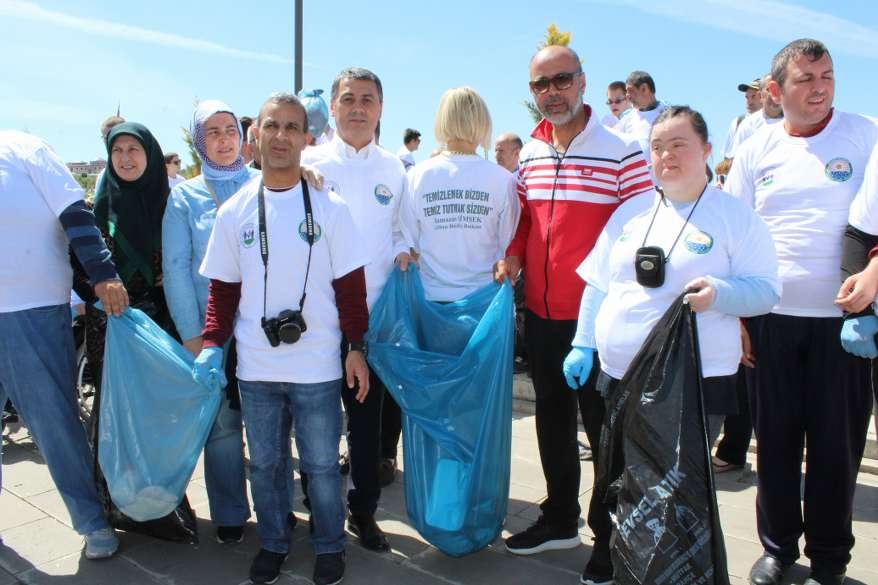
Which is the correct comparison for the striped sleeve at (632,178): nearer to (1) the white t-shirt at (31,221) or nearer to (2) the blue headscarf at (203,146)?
(2) the blue headscarf at (203,146)

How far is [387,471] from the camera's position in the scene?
3.88 meters

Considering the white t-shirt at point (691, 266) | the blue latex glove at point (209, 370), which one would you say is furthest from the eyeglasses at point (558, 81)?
the blue latex glove at point (209, 370)

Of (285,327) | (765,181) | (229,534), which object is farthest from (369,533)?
(765,181)

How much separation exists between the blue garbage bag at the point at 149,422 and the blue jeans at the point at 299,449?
0.19m

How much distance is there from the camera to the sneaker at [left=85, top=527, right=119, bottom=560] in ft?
9.78

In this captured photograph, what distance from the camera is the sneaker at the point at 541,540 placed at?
2982 millimetres

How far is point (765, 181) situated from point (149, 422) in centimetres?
260

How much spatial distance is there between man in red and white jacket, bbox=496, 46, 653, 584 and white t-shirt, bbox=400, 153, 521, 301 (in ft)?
0.33

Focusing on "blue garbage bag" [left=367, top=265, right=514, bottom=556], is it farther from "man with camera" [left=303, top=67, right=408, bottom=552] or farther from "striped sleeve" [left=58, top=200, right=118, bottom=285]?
"striped sleeve" [left=58, top=200, right=118, bottom=285]

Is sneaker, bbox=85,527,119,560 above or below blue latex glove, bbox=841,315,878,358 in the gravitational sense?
below

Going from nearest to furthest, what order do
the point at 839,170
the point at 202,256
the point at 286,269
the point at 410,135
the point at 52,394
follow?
the point at 839,170 < the point at 286,269 < the point at 52,394 < the point at 202,256 < the point at 410,135

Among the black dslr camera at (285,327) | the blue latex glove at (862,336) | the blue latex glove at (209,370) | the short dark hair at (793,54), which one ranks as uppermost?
the short dark hair at (793,54)

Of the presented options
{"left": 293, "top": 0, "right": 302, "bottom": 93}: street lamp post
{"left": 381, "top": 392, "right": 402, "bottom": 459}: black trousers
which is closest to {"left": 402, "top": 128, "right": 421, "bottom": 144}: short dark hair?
{"left": 293, "top": 0, "right": 302, "bottom": 93}: street lamp post

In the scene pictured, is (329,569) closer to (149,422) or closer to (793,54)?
(149,422)
